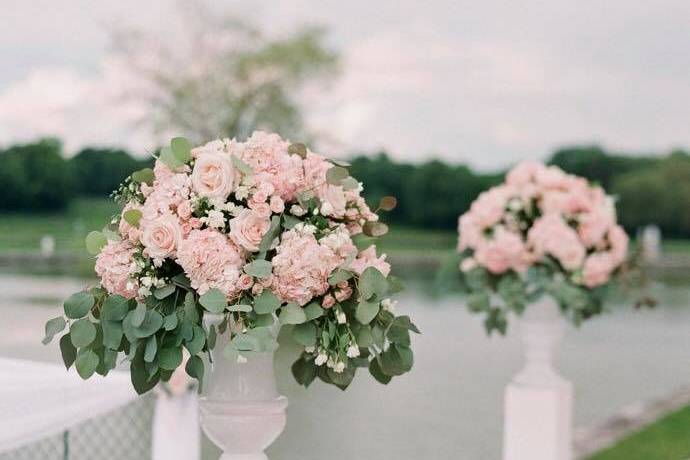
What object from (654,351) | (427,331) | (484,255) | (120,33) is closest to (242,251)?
(484,255)

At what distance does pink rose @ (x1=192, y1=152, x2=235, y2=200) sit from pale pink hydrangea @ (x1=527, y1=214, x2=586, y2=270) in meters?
2.48

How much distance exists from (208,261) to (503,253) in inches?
99.9

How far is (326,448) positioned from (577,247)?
3.16 m

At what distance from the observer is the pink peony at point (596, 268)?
4438 mm

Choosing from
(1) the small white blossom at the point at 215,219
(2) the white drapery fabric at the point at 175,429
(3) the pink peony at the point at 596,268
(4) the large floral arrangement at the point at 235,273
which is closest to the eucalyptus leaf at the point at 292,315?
(4) the large floral arrangement at the point at 235,273

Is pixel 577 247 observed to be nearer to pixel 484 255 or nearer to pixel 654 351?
pixel 484 255

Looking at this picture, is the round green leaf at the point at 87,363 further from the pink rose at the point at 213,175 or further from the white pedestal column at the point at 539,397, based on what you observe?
the white pedestal column at the point at 539,397

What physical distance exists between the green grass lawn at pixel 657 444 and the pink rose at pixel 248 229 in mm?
4424

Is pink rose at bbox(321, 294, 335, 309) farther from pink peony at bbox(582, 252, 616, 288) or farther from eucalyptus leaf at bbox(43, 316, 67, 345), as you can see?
pink peony at bbox(582, 252, 616, 288)

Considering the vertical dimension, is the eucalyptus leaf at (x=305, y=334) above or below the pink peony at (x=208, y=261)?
below

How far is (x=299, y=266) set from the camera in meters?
2.13

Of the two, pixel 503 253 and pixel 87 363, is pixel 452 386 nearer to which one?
pixel 503 253

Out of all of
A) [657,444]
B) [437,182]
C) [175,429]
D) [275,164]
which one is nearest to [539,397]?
[175,429]

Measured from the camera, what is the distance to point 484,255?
449 centimetres
